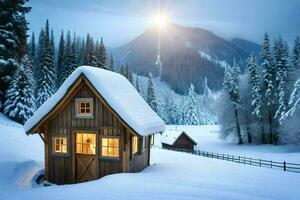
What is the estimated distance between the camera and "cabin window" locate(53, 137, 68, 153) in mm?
18125

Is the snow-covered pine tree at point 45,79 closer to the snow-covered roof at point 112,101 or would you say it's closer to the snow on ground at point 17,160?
the snow on ground at point 17,160

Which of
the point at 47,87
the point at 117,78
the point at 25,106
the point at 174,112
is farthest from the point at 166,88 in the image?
the point at 117,78

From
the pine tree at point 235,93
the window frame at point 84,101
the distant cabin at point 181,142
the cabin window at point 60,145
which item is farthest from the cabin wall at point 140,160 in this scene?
the pine tree at point 235,93

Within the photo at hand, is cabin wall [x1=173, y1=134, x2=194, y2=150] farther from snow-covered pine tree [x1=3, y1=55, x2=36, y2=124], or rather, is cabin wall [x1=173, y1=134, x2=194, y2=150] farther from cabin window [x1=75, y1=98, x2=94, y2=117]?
cabin window [x1=75, y1=98, x2=94, y2=117]

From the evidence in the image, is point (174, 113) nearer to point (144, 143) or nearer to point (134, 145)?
point (144, 143)

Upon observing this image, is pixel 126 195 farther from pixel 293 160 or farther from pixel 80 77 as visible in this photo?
pixel 293 160

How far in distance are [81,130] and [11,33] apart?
31.1 feet

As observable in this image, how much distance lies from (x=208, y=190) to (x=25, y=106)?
38027 millimetres

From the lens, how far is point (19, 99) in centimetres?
4425

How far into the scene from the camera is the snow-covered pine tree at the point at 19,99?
144ft

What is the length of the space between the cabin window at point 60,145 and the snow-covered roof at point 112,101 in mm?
1645

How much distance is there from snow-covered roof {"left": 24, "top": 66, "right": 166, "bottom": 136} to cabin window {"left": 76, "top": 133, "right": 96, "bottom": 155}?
2.50 metres

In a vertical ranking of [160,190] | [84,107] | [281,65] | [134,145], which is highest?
[281,65]

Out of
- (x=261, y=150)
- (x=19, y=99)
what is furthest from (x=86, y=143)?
(x=261, y=150)
